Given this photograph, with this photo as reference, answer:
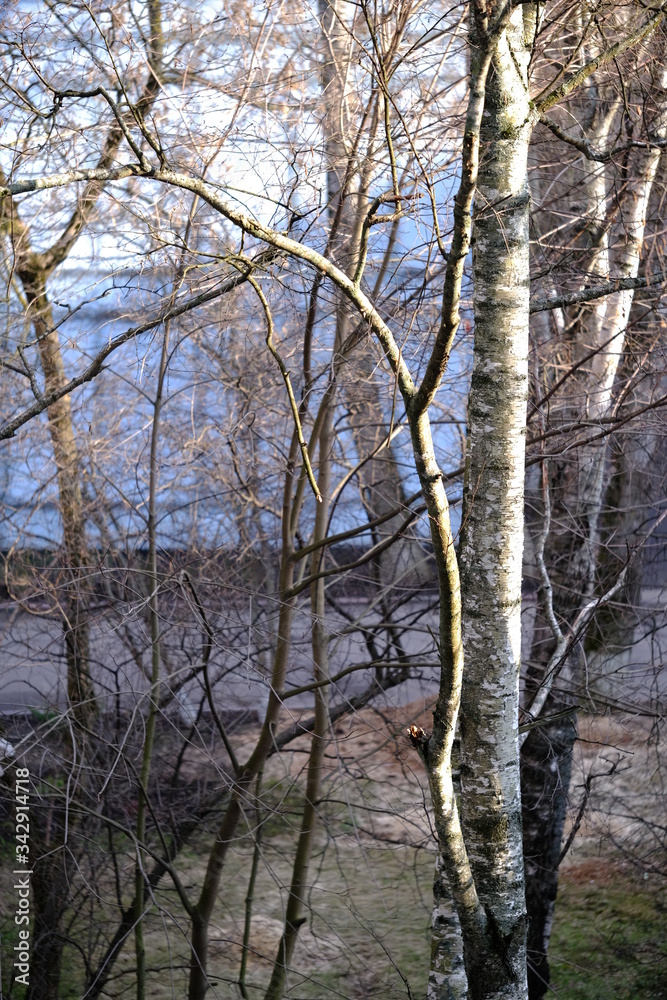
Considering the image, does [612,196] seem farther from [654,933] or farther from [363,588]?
[654,933]

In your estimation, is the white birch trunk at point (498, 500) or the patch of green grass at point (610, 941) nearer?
the white birch trunk at point (498, 500)

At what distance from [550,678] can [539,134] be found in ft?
10.5

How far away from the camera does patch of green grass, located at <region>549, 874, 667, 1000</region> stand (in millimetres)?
5547

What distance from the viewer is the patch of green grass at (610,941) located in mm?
5547

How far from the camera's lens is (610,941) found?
19.7ft

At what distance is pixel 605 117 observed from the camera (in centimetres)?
515

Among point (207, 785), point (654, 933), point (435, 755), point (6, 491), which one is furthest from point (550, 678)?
point (6, 491)

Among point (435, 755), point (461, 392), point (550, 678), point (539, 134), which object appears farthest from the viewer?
point (461, 392)
